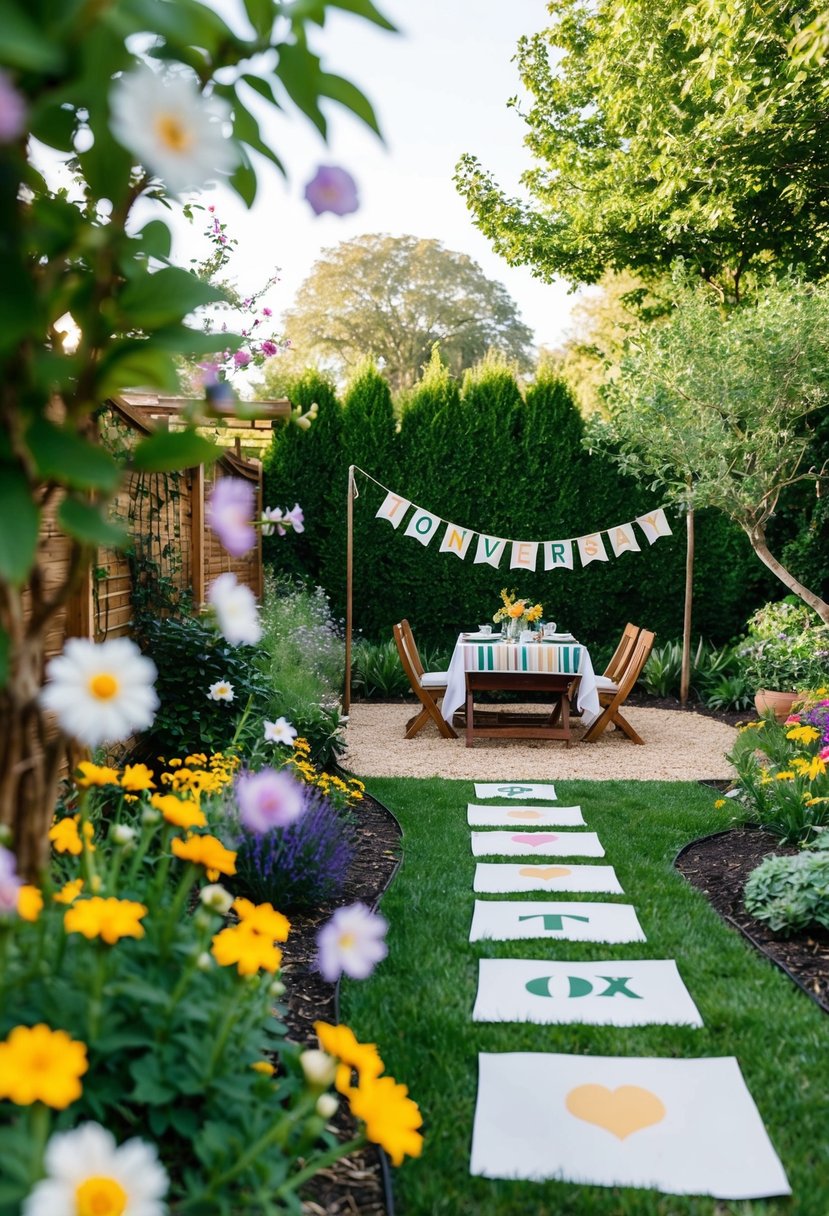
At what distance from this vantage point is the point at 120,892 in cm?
184

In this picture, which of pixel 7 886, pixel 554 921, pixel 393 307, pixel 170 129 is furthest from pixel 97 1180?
pixel 393 307

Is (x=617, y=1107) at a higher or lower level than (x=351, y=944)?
lower

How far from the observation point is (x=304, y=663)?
7609 millimetres

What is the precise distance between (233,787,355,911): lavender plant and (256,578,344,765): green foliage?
1.49 metres

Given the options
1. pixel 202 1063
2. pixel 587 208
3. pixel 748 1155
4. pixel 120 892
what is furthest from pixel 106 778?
pixel 587 208

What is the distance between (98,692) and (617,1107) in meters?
1.80

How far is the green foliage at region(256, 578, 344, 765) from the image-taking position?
5.39 meters

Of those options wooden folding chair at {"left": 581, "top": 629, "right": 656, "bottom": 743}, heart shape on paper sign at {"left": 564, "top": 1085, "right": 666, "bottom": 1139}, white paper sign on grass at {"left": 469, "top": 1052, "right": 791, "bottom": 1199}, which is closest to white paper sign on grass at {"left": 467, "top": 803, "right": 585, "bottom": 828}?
wooden folding chair at {"left": 581, "top": 629, "right": 656, "bottom": 743}

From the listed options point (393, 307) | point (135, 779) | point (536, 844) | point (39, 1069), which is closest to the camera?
point (39, 1069)

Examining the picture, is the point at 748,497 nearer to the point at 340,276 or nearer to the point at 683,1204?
the point at 683,1204

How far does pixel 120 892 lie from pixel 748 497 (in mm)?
6662

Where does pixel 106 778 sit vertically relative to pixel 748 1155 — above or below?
above

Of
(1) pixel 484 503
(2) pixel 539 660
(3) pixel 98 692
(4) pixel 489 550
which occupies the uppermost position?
(1) pixel 484 503

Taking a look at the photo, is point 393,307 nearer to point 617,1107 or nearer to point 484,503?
point 484,503
